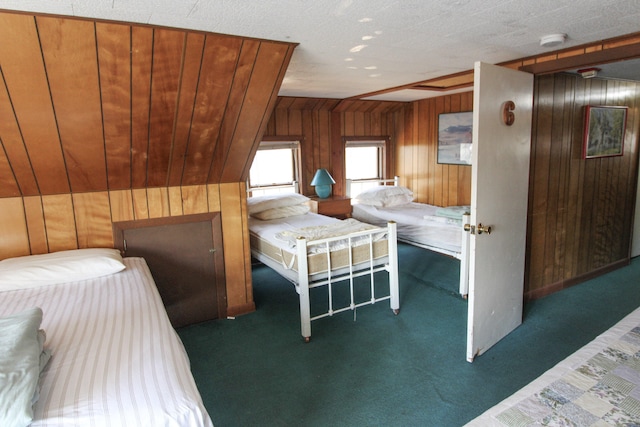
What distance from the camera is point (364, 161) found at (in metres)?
6.00

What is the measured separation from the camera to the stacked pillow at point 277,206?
171 inches

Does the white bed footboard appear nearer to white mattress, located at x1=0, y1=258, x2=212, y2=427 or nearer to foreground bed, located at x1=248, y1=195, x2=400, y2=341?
foreground bed, located at x1=248, y1=195, x2=400, y2=341

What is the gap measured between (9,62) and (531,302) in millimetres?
4029

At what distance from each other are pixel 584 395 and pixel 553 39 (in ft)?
6.72

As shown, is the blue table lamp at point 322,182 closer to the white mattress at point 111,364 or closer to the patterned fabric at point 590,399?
the white mattress at point 111,364

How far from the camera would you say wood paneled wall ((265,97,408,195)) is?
5.00 metres

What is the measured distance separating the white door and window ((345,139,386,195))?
3113mm

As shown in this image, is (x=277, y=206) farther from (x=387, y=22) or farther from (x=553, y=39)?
(x=553, y=39)

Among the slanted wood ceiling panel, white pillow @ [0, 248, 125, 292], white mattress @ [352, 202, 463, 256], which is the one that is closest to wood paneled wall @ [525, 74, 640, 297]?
white mattress @ [352, 202, 463, 256]

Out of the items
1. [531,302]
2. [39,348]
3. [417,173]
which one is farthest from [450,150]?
[39,348]

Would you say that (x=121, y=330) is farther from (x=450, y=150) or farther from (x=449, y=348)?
(x=450, y=150)

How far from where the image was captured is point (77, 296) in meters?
2.10

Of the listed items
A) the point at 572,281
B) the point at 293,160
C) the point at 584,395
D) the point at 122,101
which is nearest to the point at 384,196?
the point at 293,160

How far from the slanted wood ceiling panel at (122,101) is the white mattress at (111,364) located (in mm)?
873
